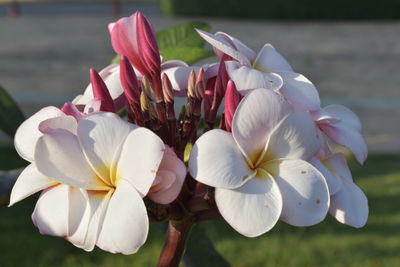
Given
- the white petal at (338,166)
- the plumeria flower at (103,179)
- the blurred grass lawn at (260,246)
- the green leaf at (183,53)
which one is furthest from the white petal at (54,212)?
the blurred grass lawn at (260,246)

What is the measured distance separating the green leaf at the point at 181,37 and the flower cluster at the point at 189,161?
0.33 metres

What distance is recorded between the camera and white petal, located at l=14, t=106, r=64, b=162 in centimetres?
54

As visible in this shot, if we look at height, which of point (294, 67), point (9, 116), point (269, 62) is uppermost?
point (269, 62)

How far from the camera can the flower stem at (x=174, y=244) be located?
580 millimetres

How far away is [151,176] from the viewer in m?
0.46

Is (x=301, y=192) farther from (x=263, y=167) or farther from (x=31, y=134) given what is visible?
(x=31, y=134)

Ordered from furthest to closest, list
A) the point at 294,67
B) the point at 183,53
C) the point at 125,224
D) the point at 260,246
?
the point at 294,67, the point at 260,246, the point at 183,53, the point at 125,224

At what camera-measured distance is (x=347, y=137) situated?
578mm

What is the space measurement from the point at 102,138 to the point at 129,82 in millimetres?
81

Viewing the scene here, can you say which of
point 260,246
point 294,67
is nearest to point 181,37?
point 260,246

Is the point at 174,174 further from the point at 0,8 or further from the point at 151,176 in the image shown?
the point at 0,8

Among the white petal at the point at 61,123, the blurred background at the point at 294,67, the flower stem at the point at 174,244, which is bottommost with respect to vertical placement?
the blurred background at the point at 294,67

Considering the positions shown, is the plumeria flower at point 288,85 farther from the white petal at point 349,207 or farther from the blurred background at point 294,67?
the blurred background at point 294,67

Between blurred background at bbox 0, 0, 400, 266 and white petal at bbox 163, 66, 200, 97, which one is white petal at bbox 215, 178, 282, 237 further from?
blurred background at bbox 0, 0, 400, 266
